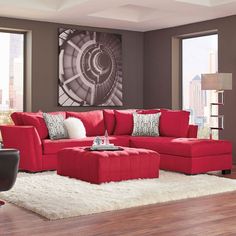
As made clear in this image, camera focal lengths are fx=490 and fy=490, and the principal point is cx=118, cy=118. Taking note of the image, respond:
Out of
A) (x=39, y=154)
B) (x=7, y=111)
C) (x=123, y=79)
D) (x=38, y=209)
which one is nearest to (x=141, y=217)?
(x=38, y=209)

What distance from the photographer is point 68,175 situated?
6422mm

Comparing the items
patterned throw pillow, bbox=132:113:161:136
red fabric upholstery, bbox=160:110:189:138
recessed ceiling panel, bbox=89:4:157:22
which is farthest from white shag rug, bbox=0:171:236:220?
recessed ceiling panel, bbox=89:4:157:22

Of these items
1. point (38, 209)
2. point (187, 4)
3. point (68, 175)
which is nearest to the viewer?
point (38, 209)

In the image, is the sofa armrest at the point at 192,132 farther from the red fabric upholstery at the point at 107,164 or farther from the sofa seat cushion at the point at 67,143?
the red fabric upholstery at the point at 107,164

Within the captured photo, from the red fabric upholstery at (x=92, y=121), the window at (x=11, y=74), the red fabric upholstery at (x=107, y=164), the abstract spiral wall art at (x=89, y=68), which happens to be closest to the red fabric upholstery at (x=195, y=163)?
the red fabric upholstery at (x=107, y=164)

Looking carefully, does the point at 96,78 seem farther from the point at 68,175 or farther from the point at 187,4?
the point at 68,175

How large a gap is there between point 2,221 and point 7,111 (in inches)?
204

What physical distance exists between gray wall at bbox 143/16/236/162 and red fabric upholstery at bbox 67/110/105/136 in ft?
7.08

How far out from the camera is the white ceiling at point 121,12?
7.64 meters

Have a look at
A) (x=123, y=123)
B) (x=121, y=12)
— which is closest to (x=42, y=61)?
(x=121, y=12)

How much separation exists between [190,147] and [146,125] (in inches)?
62.1

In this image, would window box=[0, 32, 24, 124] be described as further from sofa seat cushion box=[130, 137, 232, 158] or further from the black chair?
the black chair

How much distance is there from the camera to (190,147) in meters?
6.75

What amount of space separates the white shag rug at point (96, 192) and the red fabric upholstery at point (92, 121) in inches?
68.3
